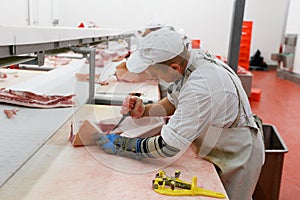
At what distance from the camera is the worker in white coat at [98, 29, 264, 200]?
3.59 ft

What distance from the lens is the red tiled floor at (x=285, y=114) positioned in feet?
8.40

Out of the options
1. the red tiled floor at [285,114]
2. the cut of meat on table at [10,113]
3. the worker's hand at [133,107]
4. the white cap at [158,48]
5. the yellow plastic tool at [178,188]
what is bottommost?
the red tiled floor at [285,114]

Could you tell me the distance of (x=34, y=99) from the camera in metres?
1.94

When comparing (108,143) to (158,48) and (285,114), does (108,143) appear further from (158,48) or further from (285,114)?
(285,114)

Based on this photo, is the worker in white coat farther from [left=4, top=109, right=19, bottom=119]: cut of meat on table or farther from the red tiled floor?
the red tiled floor

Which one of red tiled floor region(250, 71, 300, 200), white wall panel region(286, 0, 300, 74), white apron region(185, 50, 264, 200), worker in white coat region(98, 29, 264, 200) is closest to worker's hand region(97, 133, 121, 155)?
worker in white coat region(98, 29, 264, 200)

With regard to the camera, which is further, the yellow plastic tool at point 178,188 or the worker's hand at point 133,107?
the worker's hand at point 133,107

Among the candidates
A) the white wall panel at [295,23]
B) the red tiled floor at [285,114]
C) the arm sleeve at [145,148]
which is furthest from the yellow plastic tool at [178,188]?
the white wall panel at [295,23]

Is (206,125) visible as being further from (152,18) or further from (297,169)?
(152,18)

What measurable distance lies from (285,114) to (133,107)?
3.58m

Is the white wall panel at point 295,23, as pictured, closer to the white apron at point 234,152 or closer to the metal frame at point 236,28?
the metal frame at point 236,28

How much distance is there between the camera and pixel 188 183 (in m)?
1.08

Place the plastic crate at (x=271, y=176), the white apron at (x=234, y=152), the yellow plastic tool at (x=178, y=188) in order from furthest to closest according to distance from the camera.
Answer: the plastic crate at (x=271, y=176) < the white apron at (x=234, y=152) < the yellow plastic tool at (x=178, y=188)

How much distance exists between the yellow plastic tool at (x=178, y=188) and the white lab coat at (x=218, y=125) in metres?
0.14
